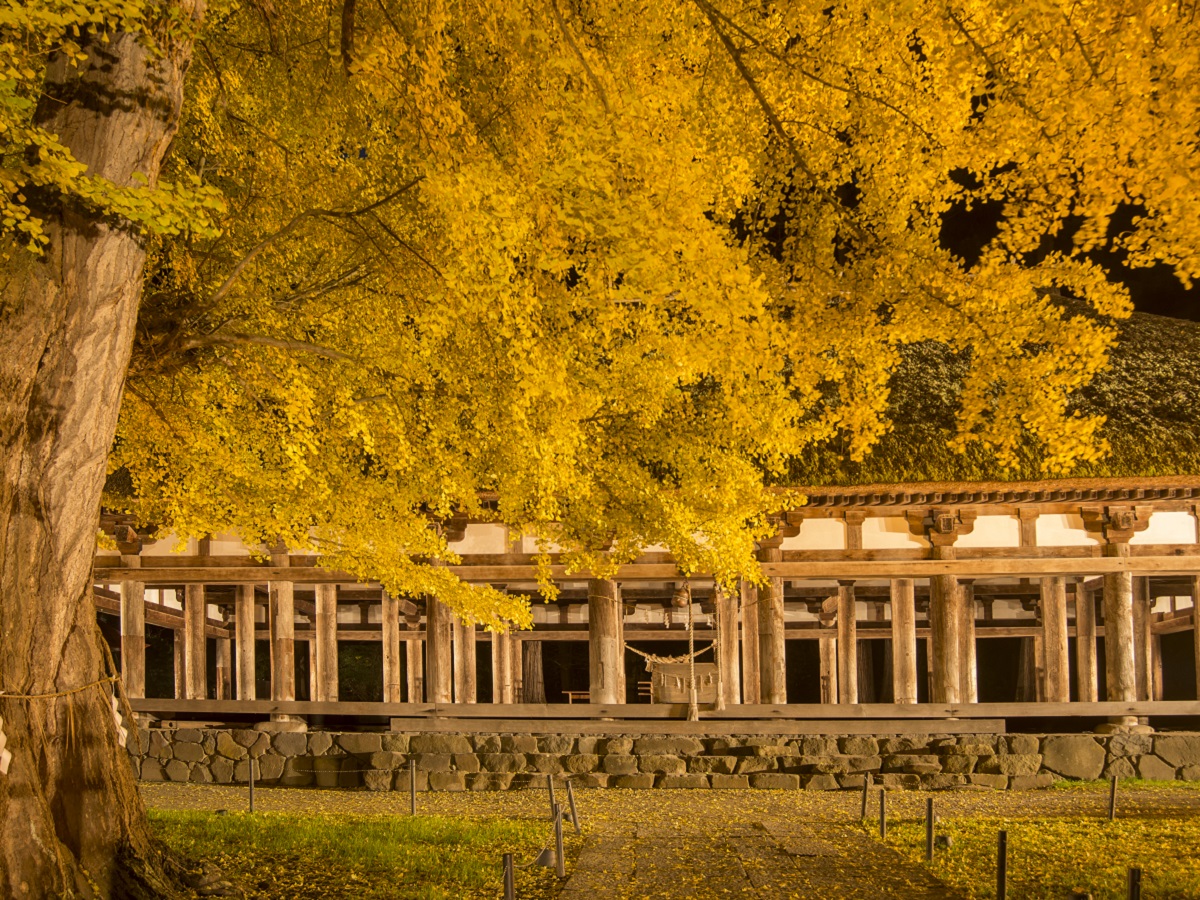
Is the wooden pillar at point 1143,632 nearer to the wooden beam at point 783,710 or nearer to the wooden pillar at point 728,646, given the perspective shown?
the wooden beam at point 783,710

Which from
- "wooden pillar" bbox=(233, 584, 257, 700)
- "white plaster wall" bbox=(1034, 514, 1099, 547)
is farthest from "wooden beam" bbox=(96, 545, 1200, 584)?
"wooden pillar" bbox=(233, 584, 257, 700)

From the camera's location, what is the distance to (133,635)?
637 inches

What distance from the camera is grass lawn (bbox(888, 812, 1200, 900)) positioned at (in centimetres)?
698

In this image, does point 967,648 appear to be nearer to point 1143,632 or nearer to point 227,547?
point 1143,632

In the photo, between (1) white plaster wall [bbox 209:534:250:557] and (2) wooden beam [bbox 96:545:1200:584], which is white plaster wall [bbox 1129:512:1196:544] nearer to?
(2) wooden beam [bbox 96:545:1200:584]

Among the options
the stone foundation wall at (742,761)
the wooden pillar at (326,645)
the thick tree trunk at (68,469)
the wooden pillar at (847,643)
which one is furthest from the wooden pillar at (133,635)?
the wooden pillar at (847,643)

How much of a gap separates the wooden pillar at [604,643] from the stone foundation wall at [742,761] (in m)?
0.76

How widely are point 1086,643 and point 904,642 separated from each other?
4.83 m

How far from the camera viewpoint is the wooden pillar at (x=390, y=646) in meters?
18.3

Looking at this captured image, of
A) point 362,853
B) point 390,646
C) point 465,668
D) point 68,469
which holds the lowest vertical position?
point 362,853

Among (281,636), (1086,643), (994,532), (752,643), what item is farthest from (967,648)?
(281,636)

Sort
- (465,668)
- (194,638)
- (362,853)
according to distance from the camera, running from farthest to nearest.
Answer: (194,638)
(465,668)
(362,853)

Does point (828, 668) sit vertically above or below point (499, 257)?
below

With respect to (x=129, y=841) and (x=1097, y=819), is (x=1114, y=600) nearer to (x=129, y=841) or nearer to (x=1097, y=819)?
(x=1097, y=819)
